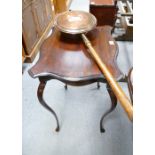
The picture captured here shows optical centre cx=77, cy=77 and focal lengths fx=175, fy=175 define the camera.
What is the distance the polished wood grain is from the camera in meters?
0.99

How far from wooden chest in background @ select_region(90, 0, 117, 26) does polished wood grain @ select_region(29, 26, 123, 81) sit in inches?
36.5

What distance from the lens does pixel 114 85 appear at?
0.82 meters

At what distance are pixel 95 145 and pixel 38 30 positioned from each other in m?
1.64

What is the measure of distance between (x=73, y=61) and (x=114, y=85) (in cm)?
34

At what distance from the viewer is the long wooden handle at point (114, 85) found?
2.35 ft

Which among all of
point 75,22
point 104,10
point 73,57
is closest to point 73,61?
point 73,57

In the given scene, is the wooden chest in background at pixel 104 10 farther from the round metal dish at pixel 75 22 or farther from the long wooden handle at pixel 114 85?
the long wooden handle at pixel 114 85

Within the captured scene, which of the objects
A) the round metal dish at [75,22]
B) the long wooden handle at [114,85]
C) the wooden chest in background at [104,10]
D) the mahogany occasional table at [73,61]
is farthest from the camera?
the wooden chest in background at [104,10]

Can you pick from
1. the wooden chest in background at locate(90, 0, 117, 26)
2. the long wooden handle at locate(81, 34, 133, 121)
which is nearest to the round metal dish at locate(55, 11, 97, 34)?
the long wooden handle at locate(81, 34, 133, 121)

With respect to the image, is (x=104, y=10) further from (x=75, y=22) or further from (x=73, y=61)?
(x=73, y=61)

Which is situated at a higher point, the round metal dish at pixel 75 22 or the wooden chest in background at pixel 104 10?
the round metal dish at pixel 75 22

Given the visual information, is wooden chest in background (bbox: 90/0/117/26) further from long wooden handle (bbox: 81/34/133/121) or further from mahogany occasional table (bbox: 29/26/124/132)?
long wooden handle (bbox: 81/34/133/121)

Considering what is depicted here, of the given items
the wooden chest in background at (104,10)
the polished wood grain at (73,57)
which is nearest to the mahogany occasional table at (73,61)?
the polished wood grain at (73,57)
